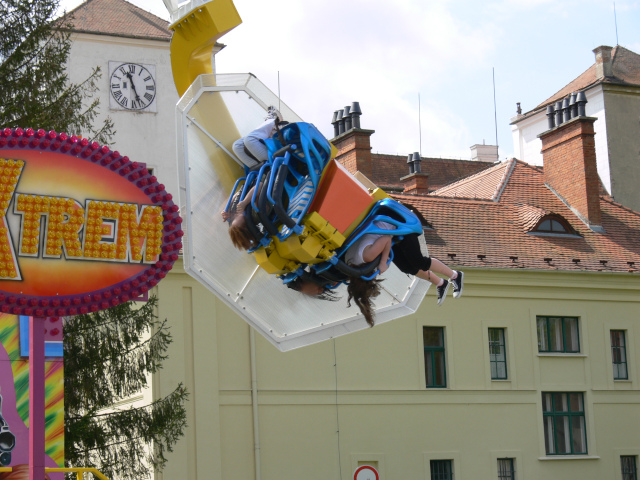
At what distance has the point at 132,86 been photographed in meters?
30.7

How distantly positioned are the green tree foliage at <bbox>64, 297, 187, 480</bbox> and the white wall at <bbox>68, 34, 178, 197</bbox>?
7.66 metres

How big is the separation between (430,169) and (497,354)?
63.6ft

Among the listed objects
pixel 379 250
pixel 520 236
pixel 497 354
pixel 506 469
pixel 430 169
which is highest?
pixel 430 169

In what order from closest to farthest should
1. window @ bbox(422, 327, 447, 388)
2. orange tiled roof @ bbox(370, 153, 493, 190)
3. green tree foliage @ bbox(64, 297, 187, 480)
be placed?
green tree foliage @ bbox(64, 297, 187, 480)
window @ bbox(422, 327, 447, 388)
orange tiled roof @ bbox(370, 153, 493, 190)

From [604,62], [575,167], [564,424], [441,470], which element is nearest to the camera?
[441,470]

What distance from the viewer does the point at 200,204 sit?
9.96 meters

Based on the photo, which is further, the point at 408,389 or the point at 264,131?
the point at 408,389

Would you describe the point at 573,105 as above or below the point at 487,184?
above

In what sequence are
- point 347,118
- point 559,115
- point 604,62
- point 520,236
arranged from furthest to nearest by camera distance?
1. point 604,62
2. point 559,115
3. point 347,118
4. point 520,236

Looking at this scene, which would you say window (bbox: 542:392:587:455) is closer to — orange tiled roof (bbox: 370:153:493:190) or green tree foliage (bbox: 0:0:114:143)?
green tree foliage (bbox: 0:0:114:143)

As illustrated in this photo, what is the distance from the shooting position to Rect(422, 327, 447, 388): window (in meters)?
28.6

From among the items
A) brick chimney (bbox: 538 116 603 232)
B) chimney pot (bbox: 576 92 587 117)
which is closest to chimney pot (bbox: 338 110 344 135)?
brick chimney (bbox: 538 116 603 232)

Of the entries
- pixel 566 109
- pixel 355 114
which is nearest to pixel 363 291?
pixel 355 114

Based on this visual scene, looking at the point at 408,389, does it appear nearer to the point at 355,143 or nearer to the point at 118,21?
the point at 355,143
